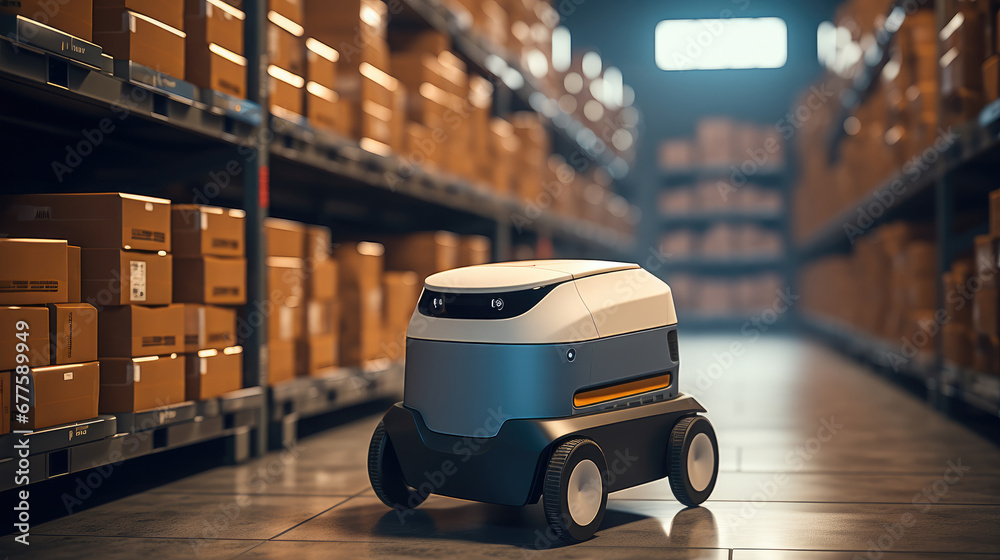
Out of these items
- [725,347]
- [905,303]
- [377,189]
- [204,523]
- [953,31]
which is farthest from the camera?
[725,347]

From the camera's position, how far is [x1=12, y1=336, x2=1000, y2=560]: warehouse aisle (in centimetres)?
222

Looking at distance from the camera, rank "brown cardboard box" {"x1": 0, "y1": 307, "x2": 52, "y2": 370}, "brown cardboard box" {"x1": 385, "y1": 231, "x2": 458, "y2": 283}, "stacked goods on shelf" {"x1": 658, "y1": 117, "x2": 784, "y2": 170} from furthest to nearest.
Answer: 1. "stacked goods on shelf" {"x1": 658, "y1": 117, "x2": 784, "y2": 170}
2. "brown cardboard box" {"x1": 385, "y1": 231, "x2": 458, "y2": 283}
3. "brown cardboard box" {"x1": 0, "y1": 307, "x2": 52, "y2": 370}

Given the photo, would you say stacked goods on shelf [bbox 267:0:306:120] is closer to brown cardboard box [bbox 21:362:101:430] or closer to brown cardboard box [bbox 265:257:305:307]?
brown cardboard box [bbox 265:257:305:307]

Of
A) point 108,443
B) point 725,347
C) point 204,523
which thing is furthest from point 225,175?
point 725,347

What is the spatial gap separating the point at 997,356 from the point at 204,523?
10.3ft

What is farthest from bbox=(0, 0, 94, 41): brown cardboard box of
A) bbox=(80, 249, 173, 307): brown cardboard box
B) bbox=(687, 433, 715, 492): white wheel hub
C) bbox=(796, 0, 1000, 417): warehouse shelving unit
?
bbox=(796, 0, 1000, 417): warehouse shelving unit

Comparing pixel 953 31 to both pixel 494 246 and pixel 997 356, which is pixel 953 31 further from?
pixel 494 246

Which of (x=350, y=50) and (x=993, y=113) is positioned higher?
(x=350, y=50)

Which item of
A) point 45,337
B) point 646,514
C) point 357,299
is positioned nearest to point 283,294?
point 357,299

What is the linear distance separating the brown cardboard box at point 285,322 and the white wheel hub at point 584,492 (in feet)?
5.89

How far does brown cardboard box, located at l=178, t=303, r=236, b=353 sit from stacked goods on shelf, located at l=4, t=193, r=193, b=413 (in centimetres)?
20

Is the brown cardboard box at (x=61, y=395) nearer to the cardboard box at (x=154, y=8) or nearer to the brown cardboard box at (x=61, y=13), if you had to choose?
the brown cardboard box at (x=61, y=13)

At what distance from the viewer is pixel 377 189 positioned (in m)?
5.18

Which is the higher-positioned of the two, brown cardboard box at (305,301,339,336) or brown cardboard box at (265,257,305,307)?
Result: brown cardboard box at (265,257,305,307)
